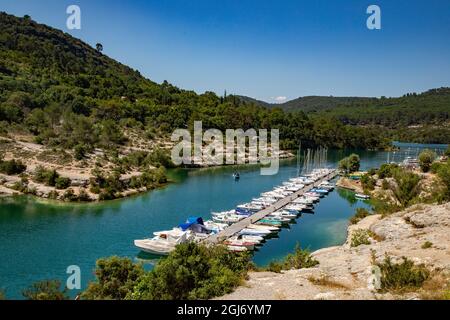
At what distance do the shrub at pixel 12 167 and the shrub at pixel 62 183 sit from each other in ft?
20.4

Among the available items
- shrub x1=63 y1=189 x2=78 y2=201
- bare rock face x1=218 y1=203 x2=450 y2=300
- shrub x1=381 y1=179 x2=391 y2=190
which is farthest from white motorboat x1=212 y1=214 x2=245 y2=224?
shrub x1=381 y1=179 x2=391 y2=190

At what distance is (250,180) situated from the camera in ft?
207

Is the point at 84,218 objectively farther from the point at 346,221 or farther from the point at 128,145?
the point at 128,145

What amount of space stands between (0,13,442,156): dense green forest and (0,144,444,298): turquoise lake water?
17.8 metres

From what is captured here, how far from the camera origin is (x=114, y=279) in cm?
1791

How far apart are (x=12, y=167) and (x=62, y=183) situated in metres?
7.43

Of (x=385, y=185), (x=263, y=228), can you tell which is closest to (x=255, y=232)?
(x=263, y=228)

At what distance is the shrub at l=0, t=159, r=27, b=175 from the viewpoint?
1870 inches

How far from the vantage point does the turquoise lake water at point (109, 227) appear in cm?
2622

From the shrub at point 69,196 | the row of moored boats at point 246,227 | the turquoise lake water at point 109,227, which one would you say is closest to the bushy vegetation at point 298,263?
the row of moored boats at point 246,227

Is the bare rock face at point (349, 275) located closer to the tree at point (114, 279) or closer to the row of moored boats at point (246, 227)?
the tree at point (114, 279)

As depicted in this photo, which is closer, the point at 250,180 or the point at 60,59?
the point at 250,180
